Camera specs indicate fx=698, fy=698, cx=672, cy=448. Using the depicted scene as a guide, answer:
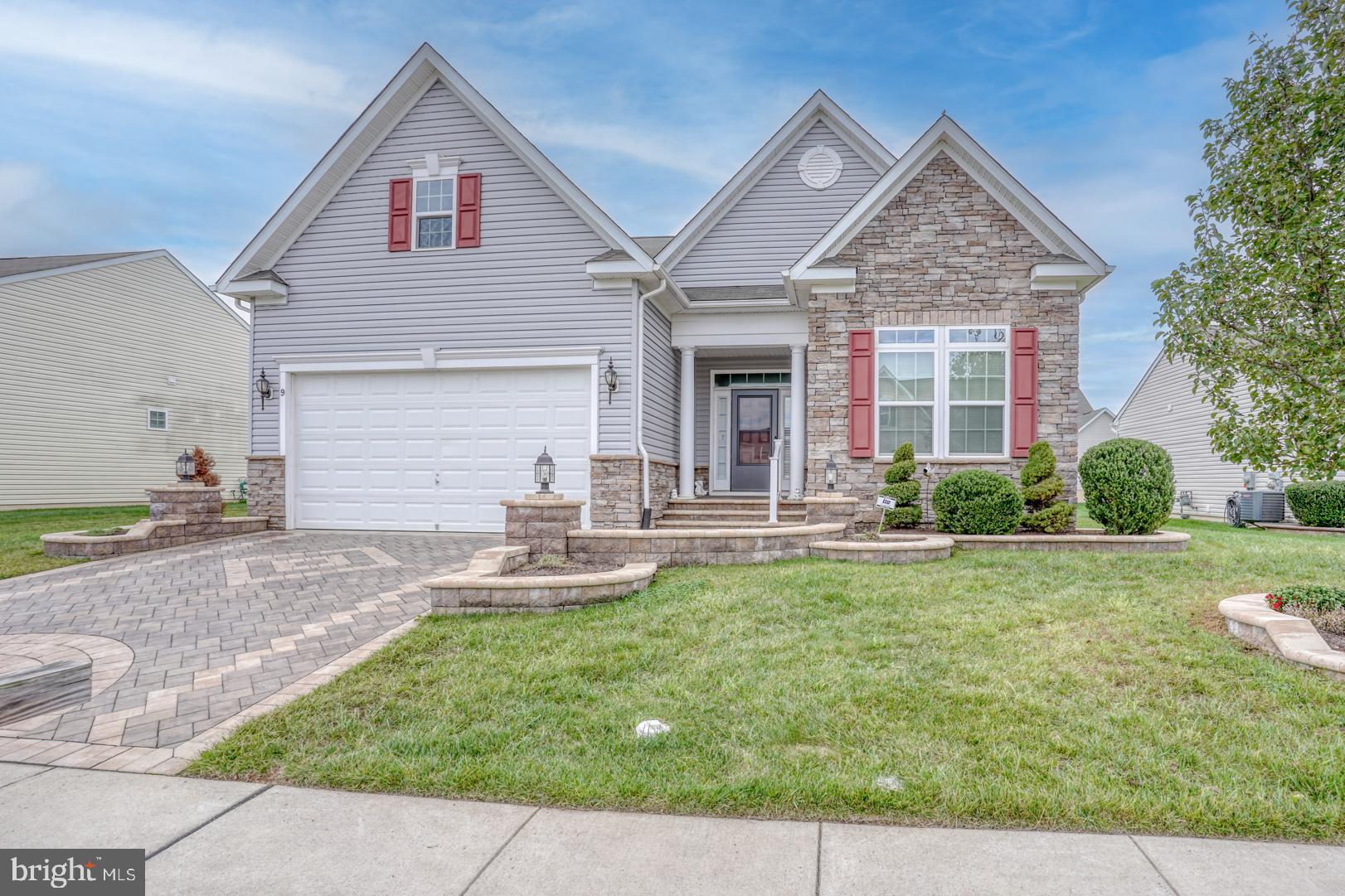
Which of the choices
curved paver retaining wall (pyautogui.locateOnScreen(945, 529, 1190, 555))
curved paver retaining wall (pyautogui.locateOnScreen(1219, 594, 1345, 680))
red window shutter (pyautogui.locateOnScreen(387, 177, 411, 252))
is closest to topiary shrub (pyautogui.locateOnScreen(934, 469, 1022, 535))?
curved paver retaining wall (pyautogui.locateOnScreen(945, 529, 1190, 555))

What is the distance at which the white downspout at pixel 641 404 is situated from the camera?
1052cm

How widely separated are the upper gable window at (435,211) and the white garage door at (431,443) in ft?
7.00

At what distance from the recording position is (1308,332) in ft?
16.8

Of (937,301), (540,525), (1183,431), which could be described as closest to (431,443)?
(540,525)

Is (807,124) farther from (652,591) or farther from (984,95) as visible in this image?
(652,591)

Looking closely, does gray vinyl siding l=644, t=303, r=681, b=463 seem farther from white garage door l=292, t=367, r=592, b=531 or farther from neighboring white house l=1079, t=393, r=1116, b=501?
neighboring white house l=1079, t=393, r=1116, b=501

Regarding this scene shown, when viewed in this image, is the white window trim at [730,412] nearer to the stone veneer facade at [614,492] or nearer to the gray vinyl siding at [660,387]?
the gray vinyl siding at [660,387]

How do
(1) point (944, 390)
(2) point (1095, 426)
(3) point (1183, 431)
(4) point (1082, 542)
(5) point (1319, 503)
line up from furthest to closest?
(2) point (1095, 426), (3) point (1183, 431), (5) point (1319, 503), (1) point (944, 390), (4) point (1082, 542)

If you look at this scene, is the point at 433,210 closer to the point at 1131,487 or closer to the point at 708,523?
the point at 708,523

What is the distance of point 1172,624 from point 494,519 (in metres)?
8.75

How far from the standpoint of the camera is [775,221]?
43.1ft

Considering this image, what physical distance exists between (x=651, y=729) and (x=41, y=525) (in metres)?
14.4

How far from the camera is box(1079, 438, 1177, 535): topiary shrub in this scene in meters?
8.84

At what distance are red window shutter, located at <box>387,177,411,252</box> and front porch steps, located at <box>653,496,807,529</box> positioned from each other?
6052 millimetres
